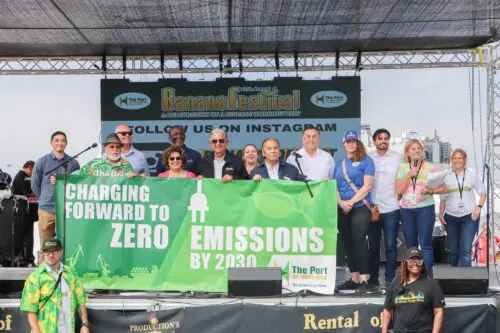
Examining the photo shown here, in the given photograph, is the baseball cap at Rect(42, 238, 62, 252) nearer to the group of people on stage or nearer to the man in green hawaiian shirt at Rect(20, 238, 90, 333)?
the man in green hawaiian shirt at Rect(20, 238, 90, 333)

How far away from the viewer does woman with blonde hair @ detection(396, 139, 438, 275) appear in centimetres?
683

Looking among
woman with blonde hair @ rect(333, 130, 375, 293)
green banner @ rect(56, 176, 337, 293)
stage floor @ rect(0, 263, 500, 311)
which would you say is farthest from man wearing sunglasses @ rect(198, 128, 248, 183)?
stage floor @ rect(0, 263, 500, 311)

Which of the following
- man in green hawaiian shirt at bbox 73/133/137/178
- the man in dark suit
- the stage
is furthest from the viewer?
the man in dark suit

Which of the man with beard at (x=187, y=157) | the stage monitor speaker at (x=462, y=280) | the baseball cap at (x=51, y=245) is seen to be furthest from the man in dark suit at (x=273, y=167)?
the baseball cap at (x=51, y=245)

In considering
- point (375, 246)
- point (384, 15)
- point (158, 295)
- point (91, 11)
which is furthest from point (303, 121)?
point (158, 295)

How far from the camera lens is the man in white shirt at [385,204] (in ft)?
22.5

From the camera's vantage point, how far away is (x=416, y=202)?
6844 mm

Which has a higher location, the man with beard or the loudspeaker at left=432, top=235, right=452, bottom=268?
the man with beard

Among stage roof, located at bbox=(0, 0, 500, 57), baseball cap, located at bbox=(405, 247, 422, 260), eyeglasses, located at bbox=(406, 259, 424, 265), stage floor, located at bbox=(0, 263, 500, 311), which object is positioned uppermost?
stage roof, located at bbox=(0, 0, 500, 57)

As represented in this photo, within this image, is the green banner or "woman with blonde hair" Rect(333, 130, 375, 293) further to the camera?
"woman with blonde hair" Rect(333, 130, 375, 293)

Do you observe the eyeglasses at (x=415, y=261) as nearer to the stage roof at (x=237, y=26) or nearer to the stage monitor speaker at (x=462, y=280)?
the stage monitor speaker at (x=462, y=280)

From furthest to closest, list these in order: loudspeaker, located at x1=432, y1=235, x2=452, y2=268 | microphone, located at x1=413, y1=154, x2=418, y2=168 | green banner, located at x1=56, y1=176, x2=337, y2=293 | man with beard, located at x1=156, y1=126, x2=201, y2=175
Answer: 1. loudspeaker, located at x1=432, y1=235, x2=452, y2=268
2. man with beard, located at x1=156, y1=126, x2=201, y2=175
3. microphone, located at x1=413, y1=154, x2=418, y2=168
4. green banner, located at x1=56, y1=176, x2=337, y2=293

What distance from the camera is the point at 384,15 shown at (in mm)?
9680

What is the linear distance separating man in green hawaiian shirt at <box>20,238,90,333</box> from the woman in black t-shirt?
266 cm
